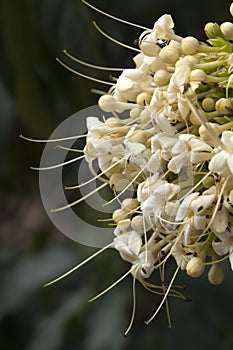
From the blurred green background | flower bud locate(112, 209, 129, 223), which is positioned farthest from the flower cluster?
the blurred green background

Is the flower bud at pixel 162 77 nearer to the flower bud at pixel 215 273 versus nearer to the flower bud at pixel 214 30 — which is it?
the flower bud at pixel 214 30

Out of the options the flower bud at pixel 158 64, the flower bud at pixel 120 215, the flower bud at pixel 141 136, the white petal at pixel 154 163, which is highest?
the flower bud at pixel 158 64

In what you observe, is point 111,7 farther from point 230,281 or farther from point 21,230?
point 21,230

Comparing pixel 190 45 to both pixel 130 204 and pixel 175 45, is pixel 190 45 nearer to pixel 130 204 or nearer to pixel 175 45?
pixel 175 45

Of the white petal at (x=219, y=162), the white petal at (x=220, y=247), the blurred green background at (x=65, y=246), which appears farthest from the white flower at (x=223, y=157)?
the blurred green background at (x=65, y=246)

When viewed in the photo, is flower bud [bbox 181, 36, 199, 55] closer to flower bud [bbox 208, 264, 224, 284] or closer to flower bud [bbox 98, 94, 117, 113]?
flower bud [bbox 98, 94, 117, 113]

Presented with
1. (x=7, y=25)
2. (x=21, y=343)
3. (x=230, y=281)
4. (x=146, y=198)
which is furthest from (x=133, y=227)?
(x=21, y=343)

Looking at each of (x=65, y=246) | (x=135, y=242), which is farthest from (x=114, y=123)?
(x=65, y=246)
